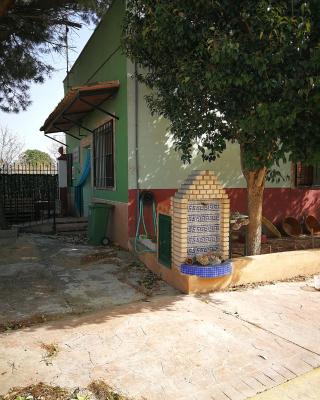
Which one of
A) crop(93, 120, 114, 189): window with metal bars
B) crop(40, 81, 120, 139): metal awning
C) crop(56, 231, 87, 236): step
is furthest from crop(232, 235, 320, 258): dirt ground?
crop(56, 231, 87, 236): step

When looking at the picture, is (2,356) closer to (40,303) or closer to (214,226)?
(40,303)

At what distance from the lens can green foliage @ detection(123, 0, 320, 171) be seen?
410 cm

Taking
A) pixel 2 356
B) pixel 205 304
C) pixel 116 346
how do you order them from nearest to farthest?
1. pixel 2 356
2. pixel 116 346
3. pixel 205 304

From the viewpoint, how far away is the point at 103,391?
2744mm

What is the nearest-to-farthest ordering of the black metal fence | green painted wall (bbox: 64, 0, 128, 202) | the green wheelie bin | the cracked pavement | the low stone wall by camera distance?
1. the cracked pavement
2. the low stone wall
3. green painted wall (bbox: 64, 0, 128, 202)
4. the green wheelie bin
5. the black metal fence

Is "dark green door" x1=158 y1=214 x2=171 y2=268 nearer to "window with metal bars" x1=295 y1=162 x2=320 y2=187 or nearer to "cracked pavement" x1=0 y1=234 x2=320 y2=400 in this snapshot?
"cracked pavement" x1=0 y1=234 x2=320 y2=400

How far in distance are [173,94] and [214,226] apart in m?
2.05

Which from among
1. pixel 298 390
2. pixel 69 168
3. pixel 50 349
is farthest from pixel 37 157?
pixel 298 390

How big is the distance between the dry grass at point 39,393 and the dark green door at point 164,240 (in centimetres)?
290

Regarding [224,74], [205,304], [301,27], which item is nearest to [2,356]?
[205,304]

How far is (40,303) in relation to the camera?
465cm

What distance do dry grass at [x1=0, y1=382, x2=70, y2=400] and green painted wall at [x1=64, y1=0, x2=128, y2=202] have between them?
4923 millimetres

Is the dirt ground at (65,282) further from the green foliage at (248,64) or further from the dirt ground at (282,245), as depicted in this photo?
the green foliage at (248,64)

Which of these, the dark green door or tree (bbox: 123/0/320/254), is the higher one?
tree (bbox: 123/0/320/254)
